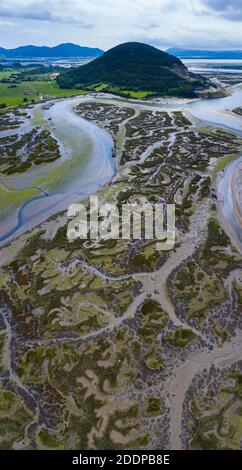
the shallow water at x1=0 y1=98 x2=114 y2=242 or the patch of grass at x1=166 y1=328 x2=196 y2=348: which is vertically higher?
the shallow water at x1=0 y1=98 x2=114 y2=242

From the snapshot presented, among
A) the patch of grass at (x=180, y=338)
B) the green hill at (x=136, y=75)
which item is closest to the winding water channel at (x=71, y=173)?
the patch of grass at (x=180, y=338)

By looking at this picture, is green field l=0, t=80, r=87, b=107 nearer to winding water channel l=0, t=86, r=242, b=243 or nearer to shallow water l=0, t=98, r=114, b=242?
winding water channel l=0, t=86, r=242, b=243

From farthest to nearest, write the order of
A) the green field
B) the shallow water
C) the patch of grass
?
the green field, the shallow water, the patch of grass

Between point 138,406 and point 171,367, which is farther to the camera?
point 171,367

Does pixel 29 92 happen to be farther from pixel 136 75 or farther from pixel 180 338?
pixel 180 338

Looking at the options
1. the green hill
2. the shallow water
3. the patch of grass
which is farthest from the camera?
the green hill

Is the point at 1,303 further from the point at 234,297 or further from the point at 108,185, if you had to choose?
the point at 108,185

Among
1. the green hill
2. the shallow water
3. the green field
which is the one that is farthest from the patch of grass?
the green hill
